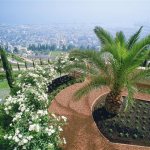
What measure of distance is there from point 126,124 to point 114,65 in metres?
3.37

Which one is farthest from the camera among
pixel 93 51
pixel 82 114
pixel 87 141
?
pixel 82 114

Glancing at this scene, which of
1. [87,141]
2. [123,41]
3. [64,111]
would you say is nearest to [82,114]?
[64,111]

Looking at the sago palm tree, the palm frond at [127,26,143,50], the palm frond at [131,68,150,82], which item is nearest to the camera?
the sago palm tree

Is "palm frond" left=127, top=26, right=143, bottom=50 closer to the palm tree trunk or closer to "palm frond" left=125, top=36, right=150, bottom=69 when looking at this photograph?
"palm frond" left=125, top=36, right=150, bottom=69

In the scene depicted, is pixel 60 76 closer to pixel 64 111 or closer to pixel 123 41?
pixel 64 111

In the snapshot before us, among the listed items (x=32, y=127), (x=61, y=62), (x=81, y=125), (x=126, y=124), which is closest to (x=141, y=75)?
(x=126, y=124)

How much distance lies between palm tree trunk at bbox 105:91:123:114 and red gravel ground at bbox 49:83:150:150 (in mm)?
1206

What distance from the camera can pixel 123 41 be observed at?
55.2 feet

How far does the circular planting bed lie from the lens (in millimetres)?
14820

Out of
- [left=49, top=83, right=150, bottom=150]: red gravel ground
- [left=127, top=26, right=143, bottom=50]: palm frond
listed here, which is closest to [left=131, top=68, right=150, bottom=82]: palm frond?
[left=127, top=26, right=143, bottom=50]: palm frond

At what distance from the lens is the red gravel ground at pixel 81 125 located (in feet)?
46.2

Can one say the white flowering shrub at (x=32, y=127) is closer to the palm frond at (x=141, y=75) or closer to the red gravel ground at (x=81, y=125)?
the red gravel ground at (x=81, y=125)

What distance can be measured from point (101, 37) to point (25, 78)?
548 centimetres

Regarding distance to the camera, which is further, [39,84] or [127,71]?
[39,84]
